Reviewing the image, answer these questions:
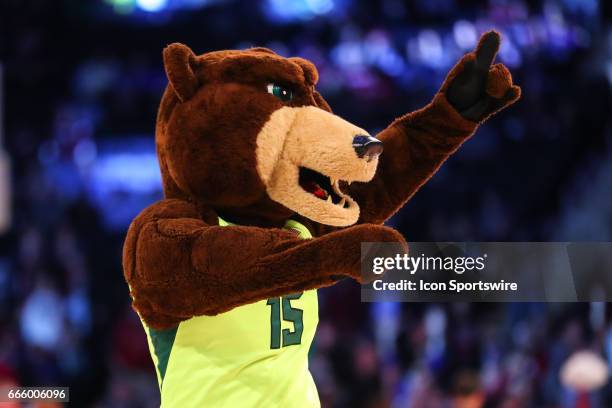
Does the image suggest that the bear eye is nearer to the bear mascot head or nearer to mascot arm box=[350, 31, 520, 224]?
the bear mascot head

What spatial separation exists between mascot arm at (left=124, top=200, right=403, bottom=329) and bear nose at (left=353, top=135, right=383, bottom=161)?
22 cm

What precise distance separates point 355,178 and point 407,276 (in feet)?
0.55

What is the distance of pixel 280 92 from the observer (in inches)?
56.7

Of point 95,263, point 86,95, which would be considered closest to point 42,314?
point 95,263

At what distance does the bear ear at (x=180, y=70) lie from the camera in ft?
4.52

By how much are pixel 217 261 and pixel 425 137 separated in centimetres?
57

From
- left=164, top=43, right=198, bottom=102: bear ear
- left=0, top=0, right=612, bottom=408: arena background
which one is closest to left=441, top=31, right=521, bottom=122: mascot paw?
left=164, top=43, right=198, bottom=102: bear ear

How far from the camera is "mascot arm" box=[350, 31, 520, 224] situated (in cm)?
160

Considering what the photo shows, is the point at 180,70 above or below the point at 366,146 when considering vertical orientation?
above

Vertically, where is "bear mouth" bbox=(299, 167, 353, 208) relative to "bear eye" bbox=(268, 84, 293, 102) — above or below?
below

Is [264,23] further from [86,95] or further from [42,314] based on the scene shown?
[42,314]

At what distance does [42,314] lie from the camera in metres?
4.17

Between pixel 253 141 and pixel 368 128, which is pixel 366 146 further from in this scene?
pixel 368 128

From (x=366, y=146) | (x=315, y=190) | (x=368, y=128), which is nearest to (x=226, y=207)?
(x=315, y=190)
